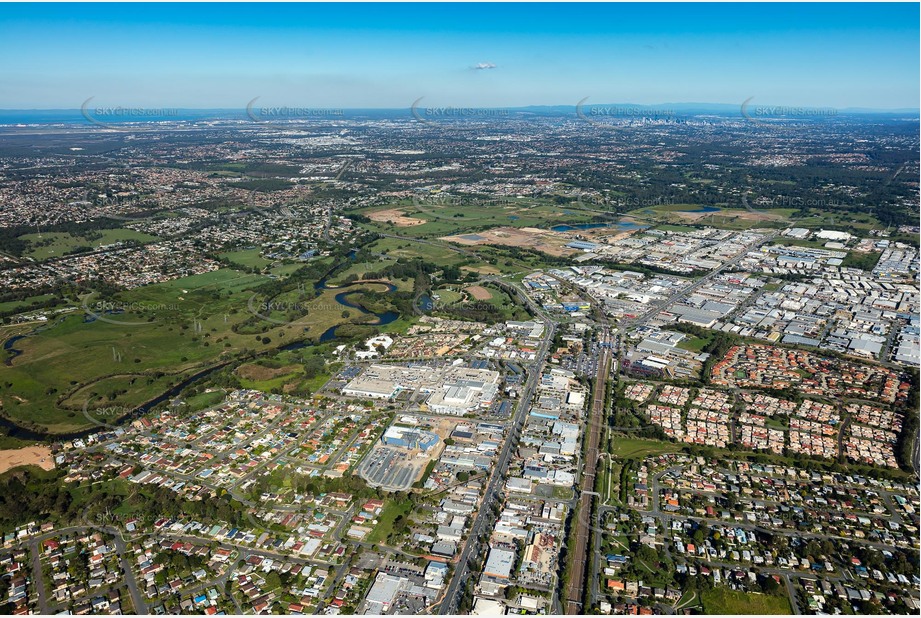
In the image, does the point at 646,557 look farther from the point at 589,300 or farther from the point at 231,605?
the point at 589,300

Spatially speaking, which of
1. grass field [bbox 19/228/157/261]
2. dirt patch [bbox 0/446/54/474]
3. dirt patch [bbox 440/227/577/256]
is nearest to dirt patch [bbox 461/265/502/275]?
dirt patch [bbox 440/227/577/256]

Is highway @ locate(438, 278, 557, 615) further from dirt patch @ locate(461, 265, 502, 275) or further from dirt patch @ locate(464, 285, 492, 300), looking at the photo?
dirt patch @ locate(461, 265, 502, 275)

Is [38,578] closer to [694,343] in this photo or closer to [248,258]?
[694,343]

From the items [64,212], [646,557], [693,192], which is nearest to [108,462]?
[646,557]

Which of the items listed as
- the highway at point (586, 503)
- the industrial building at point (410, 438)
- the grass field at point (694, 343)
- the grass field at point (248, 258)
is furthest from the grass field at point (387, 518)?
the grass field at point (248, 258)

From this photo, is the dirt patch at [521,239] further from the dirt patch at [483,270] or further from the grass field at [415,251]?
the dirt patch at [483,270]

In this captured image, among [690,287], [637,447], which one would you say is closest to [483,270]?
[690,287]
